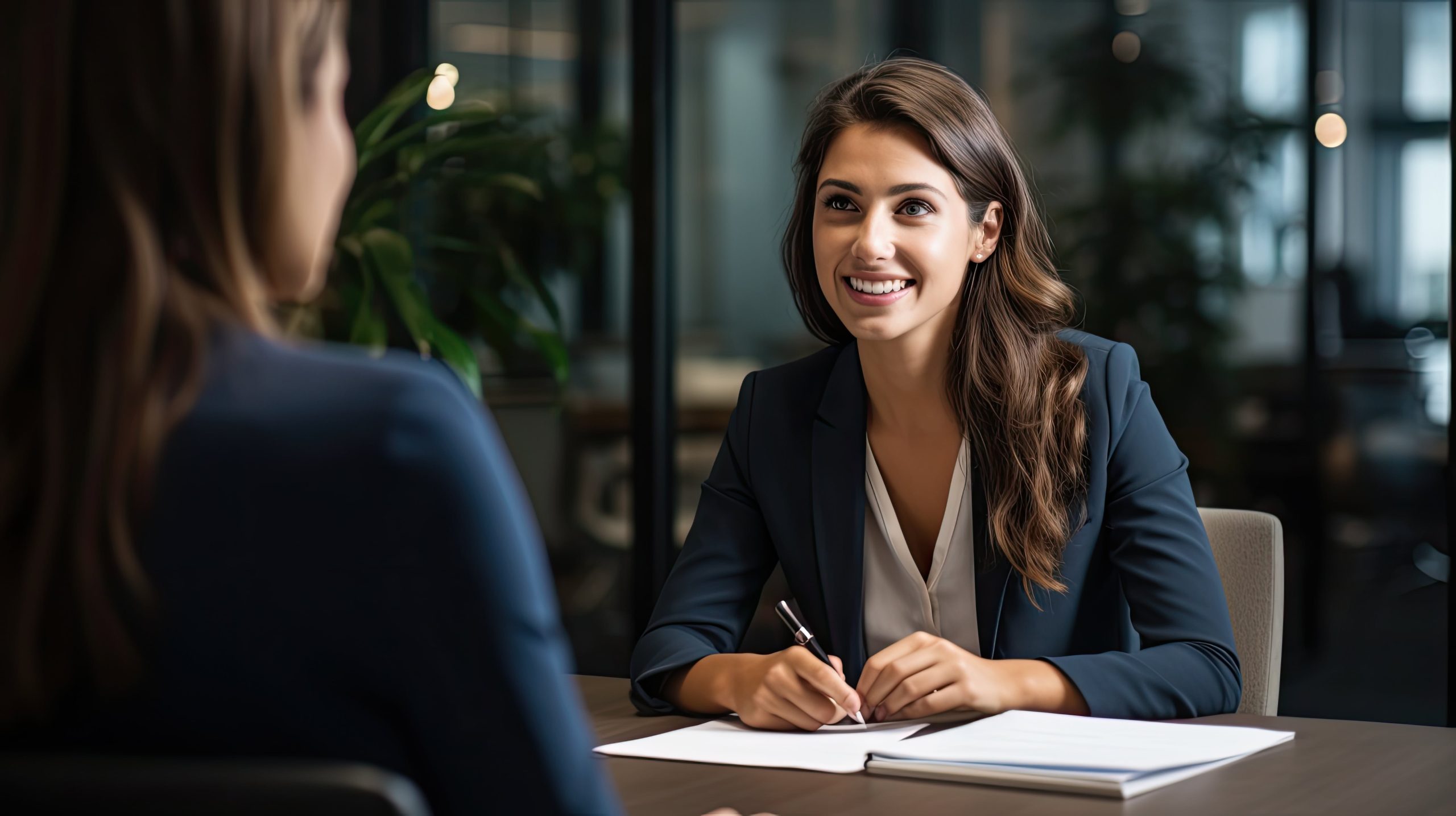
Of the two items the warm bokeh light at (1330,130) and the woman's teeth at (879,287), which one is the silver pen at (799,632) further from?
the warm bokeh light at (1330,130)

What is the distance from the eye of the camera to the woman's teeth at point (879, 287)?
72.9 inches

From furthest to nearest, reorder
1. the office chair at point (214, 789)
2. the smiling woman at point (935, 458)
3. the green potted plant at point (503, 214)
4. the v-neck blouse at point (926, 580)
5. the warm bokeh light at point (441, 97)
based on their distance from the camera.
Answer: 1. the warm bokeh light at point (441, 97)
2. the green potted plant at point (503, 214)
3. the v-neck blouse at point (926, 580)
4. the smiling woman at point (935, 458)
5. the office chair at point (214, 789)

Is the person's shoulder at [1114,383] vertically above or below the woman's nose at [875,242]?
below

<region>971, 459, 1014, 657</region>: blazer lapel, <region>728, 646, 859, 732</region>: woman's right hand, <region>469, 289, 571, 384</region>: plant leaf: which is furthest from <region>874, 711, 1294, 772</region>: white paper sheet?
<region>469, 289, 571, 384</region>: plant leaf

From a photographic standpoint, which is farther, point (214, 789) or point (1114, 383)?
point (1114, 383)

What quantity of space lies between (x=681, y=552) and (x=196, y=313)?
1302 mm

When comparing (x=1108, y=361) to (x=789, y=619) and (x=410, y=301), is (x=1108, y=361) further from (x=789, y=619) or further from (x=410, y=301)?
(x=410, y=301)

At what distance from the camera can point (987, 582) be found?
5.73 ft

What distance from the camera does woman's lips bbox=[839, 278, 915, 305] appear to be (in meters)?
1.85

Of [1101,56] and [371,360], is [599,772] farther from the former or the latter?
[1101,56]

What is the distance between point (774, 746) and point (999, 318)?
83cm

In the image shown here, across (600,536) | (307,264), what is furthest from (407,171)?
(307,264)

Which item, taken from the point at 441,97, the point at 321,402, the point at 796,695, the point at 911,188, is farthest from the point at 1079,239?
the point at 321,402

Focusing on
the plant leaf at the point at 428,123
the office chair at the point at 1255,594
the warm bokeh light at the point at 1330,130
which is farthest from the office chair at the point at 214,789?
the warm bokeh light at the point at 1330,130
